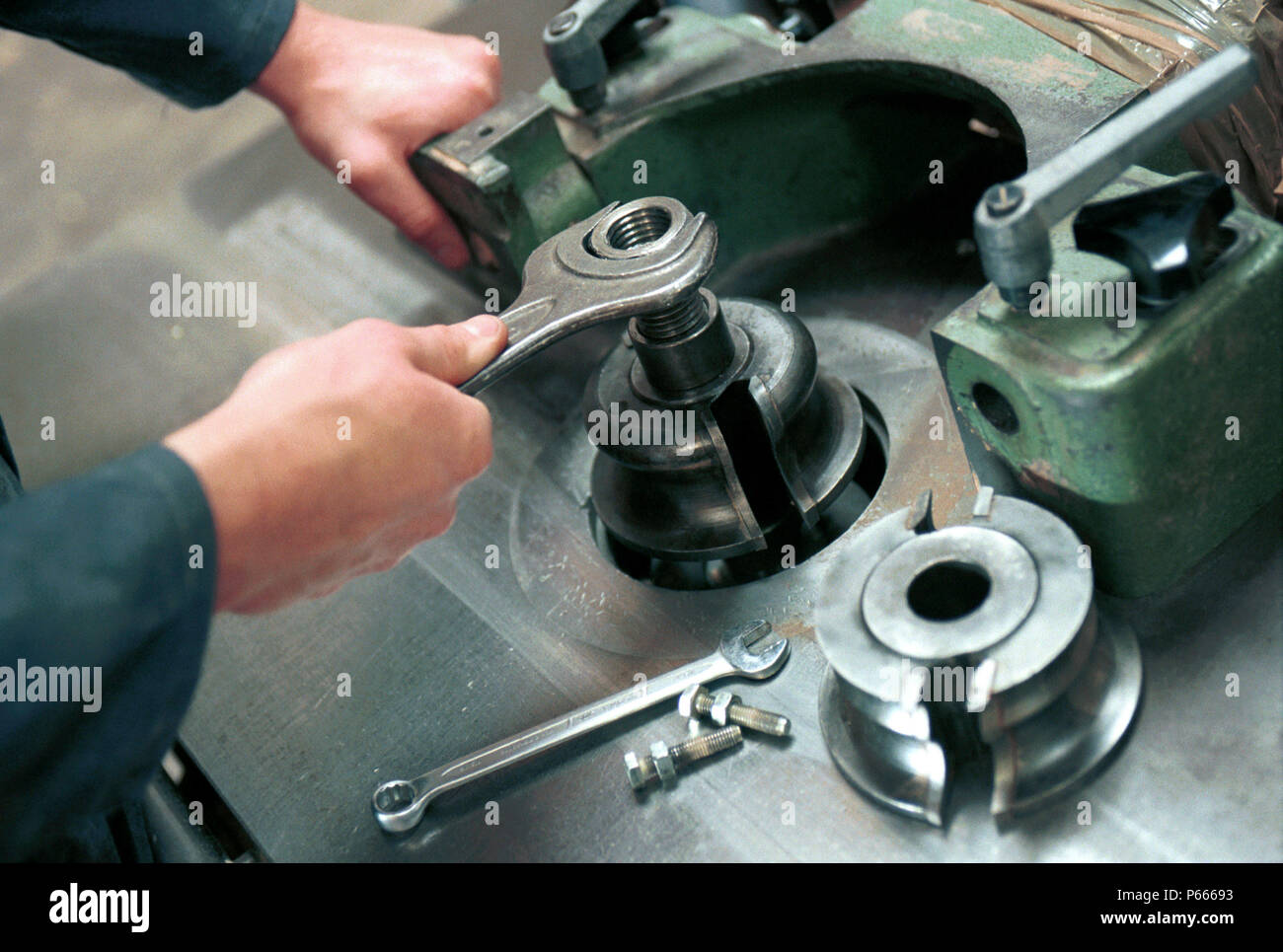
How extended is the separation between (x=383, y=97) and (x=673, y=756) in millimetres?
859

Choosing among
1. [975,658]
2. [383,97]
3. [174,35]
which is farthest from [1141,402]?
[174,35]

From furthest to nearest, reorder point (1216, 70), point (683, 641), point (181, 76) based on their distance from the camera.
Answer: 1. point (181, 76)
2. point (683, 641)
3. point (1216, 70)

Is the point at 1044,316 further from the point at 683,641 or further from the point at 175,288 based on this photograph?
the point at 175,288

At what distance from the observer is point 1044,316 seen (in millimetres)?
813

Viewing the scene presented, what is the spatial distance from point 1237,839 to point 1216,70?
499mm

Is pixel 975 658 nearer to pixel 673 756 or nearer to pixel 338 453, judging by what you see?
pixel 673 756

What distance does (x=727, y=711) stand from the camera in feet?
3.05

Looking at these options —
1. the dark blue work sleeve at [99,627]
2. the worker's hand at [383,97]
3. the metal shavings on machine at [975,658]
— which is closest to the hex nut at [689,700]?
the metal shavings on machine at [975,658]

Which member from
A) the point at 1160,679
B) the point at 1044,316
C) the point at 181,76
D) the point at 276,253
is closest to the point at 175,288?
the point at 276,253

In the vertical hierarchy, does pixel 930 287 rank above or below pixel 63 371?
above

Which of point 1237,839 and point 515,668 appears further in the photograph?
point 515,668

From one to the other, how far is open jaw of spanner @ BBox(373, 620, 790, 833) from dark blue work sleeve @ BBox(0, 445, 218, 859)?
0.73 ft

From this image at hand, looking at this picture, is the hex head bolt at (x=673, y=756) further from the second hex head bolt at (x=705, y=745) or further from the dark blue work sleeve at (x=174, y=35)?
the dark blue work sleeve at (x=174, y=35)

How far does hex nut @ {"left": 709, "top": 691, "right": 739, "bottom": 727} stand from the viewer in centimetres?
93
